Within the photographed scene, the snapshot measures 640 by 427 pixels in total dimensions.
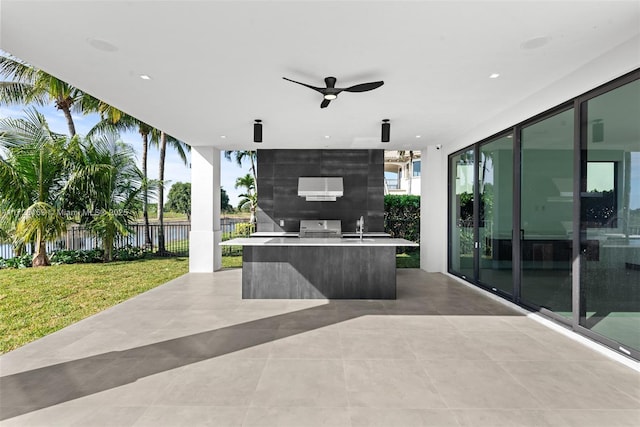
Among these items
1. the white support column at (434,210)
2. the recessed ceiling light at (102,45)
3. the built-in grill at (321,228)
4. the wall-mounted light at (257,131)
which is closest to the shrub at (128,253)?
the built-in grill at (321,228)

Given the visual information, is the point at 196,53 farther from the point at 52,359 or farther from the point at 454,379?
the point at 454,379

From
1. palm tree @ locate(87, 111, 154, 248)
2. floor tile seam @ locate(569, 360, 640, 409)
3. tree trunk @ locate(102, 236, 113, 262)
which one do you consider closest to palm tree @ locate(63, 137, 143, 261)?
tree trunk @ locate(102, 236, 113, 262)

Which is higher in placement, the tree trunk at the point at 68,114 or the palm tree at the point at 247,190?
the tree trunk at the point at 68,114

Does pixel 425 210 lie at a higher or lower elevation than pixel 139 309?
higher

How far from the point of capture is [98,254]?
330 inches

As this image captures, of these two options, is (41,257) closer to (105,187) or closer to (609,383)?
(105,187)

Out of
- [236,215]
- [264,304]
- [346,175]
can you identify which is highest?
[346,175]

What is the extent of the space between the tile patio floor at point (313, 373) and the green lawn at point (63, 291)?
53 cm

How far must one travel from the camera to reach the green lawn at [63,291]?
150 inches

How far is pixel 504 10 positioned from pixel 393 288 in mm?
3649

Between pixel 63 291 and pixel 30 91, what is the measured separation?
7.70 metres

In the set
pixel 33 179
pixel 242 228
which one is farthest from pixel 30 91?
pixel 242 228

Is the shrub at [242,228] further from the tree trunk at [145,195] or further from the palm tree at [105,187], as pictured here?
the palm tree at [105,187]

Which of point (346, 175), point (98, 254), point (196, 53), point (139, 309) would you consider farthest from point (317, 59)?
point (98, 254)
